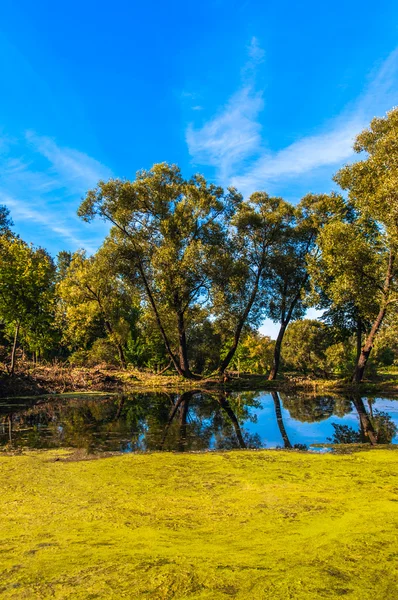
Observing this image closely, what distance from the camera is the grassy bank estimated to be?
62.3ft

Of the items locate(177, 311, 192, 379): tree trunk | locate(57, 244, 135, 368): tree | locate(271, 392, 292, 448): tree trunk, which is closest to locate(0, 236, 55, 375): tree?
locate(177, 311, 192, 379): tree trunk

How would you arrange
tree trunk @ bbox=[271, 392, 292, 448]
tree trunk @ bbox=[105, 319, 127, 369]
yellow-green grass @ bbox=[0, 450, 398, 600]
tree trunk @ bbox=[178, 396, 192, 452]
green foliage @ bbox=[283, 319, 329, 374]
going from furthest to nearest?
green foliage @ bbox=[283, 319, 329, 374] → tree trunk @ bbox=[105, 319, 127, 369] → tree trunk @ bbox=[271, 392, 292, 448] → tree trunk @ bbox=[178, 396, 192, 452] → yellow-green grass @ bbox=[0, 450, 398, 600]

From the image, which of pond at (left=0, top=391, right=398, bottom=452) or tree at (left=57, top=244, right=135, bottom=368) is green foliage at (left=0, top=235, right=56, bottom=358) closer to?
pond at (left=0, top=391, right=398, bottom=452)

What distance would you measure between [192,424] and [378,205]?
1279 cm

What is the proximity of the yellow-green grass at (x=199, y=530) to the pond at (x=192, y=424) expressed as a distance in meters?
1.96

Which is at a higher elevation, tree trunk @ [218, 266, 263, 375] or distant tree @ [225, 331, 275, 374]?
tree trunk @ [218, 266, 263, 375]

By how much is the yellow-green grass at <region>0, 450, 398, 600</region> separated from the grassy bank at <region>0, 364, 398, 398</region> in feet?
46.1

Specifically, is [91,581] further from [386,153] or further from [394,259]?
[386,153]

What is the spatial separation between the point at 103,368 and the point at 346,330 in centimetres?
1821

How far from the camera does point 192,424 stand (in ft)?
35.2

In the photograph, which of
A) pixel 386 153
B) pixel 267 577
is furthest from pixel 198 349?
pixel 267 577

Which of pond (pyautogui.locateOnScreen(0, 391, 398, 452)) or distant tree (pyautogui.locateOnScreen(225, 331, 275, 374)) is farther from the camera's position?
distant tree (pyautogui.locateOnScreen(225, 331, 275, 374))

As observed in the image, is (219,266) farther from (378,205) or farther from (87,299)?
(87,299)

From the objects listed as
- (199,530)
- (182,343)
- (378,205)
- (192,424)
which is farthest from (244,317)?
(199,530)
